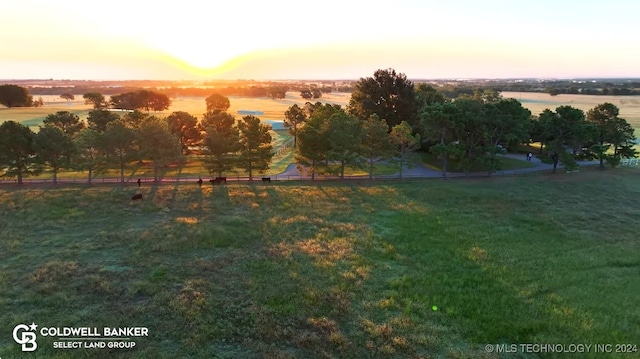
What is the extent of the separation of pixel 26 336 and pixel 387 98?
64.9 meters

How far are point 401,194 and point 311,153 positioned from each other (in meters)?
12.6

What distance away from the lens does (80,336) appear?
1984 cm

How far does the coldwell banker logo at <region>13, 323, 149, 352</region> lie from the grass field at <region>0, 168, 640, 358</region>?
39 centimetres

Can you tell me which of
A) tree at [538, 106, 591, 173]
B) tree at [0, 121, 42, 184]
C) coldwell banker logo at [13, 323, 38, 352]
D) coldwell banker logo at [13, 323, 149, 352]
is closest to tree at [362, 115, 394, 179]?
tree at [538, 106, 591, 173]

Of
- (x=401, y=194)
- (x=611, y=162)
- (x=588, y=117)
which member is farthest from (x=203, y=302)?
(x=588, y=117)

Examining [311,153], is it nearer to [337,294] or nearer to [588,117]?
[337,294]

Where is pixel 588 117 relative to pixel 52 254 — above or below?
above

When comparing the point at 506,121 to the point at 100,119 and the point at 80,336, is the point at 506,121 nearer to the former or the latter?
the point at 80,336

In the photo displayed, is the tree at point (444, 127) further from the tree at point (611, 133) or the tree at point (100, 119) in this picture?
the tree at point (100, 119)

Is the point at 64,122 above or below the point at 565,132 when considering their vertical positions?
above

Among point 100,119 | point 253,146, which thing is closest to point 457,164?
point 253,146

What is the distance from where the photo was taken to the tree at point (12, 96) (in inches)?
5221

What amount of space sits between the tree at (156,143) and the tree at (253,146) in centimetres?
809

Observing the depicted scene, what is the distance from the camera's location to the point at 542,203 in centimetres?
4484
